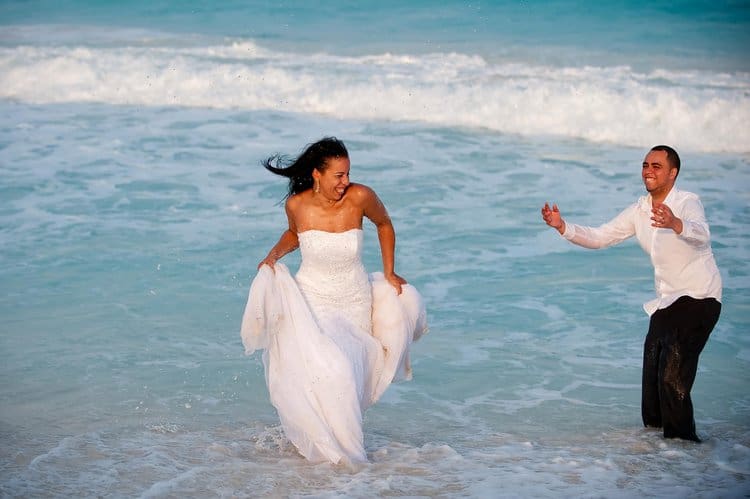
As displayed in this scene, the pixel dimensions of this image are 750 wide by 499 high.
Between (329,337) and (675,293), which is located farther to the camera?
(675,293)

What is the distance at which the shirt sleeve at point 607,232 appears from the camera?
261 inches

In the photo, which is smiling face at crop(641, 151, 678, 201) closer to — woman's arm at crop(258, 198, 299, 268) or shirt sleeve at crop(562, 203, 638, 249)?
shirt sleeve at crop(562, 203, 638, 249)

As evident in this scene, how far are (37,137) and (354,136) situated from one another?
531 centimetres

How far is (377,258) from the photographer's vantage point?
11211 mm

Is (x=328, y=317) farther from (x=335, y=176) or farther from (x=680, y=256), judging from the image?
(x=680, y=256)

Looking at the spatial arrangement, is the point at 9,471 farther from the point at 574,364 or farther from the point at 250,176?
the point at 250,176

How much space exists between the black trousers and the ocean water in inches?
7.8

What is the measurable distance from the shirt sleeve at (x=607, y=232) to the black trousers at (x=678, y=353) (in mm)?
557

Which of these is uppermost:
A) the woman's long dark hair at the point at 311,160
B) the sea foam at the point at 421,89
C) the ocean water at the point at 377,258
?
the sea foam at the point at 421,89

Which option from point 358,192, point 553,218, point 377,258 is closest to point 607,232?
point 553,218

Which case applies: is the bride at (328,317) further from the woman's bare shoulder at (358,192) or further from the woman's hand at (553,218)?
the woman's hand at (553,218)

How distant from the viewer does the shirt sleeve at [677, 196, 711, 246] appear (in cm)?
604

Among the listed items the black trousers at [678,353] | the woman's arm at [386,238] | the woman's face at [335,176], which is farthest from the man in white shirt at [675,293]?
the woman's face at [335,176]

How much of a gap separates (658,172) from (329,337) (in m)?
2.25
